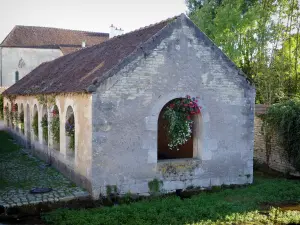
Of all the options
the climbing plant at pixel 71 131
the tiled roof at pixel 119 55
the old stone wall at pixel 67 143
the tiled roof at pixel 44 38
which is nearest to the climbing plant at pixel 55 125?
the old stone wall at pixel 67 143

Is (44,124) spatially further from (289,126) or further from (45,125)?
(289,126)

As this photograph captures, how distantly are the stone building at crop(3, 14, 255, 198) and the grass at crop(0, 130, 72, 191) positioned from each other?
0.62m

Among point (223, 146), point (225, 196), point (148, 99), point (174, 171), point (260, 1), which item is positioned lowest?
point (225, 196)

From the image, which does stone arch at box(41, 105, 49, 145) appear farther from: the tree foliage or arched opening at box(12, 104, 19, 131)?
the tree foliage

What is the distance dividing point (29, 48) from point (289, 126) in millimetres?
30578

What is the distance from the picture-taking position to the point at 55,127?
11391 mm

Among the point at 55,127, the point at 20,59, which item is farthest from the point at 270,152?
the point at 20,59

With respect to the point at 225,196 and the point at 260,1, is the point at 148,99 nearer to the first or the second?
the point at 225,196

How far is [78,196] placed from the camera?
8.56 m

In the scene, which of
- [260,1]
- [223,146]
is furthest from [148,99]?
[260,1]

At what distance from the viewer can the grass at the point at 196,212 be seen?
723 centimetres

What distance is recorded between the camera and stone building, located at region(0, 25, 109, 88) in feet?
116

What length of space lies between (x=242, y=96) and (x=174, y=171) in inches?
125

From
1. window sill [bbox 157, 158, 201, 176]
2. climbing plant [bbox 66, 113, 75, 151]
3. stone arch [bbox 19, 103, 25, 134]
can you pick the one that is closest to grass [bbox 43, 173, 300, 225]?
window sill [bbox 157, 158, 201, 176]
